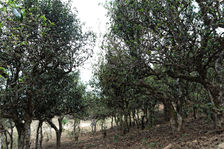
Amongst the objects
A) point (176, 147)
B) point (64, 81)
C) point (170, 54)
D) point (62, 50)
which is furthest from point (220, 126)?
point (64, 81)

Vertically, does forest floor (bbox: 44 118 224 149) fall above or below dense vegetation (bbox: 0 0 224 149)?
below

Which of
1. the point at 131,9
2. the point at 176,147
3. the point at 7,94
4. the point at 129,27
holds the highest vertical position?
the point at 131,9

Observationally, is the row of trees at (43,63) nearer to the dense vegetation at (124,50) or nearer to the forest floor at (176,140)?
the dense vegetation at (124,50)

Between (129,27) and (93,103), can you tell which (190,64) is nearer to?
(129,27)

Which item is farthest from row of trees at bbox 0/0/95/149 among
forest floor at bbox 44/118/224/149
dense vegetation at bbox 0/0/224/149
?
forest floor at bbox 44/118/224/149

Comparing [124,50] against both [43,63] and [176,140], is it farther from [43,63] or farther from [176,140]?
[176,140]

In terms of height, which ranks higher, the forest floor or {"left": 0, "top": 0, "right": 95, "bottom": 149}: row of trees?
{"left": 0, "top": 0, "right": 95, "bottom": 149}: row of trees

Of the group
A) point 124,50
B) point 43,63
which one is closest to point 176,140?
point 124,50

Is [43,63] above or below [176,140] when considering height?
above

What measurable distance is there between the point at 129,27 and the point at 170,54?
4.32 metres

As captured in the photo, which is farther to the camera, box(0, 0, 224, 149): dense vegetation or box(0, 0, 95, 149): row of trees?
box(0, 0, 95, 149): row of trees

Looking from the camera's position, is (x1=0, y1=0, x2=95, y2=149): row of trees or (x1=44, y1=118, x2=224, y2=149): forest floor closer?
(x1=44, y1=118, x2=224, y2=149): forest floor

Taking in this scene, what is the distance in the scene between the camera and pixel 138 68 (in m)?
11.7

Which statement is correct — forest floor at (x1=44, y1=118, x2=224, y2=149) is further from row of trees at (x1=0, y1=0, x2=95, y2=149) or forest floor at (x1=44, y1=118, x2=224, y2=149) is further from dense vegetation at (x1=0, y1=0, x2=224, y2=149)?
row of trees at (x1=0, y1=0, x2=95, y2=149)
